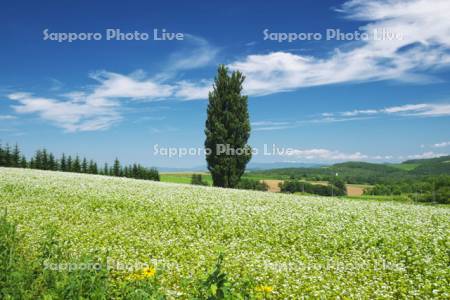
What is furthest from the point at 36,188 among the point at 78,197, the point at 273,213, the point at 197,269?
the point at 197,269

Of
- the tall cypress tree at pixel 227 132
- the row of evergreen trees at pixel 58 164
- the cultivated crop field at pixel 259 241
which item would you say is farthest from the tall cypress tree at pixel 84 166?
the cultivated crop field at pixel 259 241

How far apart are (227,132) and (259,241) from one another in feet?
115

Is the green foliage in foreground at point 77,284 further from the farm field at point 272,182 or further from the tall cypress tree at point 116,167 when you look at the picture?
the tall cypress tree at point 116,167

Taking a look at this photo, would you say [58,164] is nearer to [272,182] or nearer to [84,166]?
[84,166]

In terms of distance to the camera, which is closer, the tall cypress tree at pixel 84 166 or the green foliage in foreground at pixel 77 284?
the green foliage in foreground at pixel 77 284

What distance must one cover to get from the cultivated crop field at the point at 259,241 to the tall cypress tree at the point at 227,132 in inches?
968

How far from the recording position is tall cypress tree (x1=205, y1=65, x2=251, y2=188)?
5016cm

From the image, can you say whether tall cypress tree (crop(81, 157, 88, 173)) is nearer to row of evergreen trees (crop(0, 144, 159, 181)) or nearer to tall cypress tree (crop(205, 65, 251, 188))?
row of evergreen trees (crop(0, 144, 159, 181))

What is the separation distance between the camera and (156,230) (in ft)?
58.9

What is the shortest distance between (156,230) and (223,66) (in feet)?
129

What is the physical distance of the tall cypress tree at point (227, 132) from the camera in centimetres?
5016

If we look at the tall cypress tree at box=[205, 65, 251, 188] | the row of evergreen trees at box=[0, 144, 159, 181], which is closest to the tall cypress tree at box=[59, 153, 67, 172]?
the row of evergreen trees at box=[0, 144, 159, 181]

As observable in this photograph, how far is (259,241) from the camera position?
16453 mm

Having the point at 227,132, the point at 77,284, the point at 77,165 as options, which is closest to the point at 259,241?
the point at 77,284
